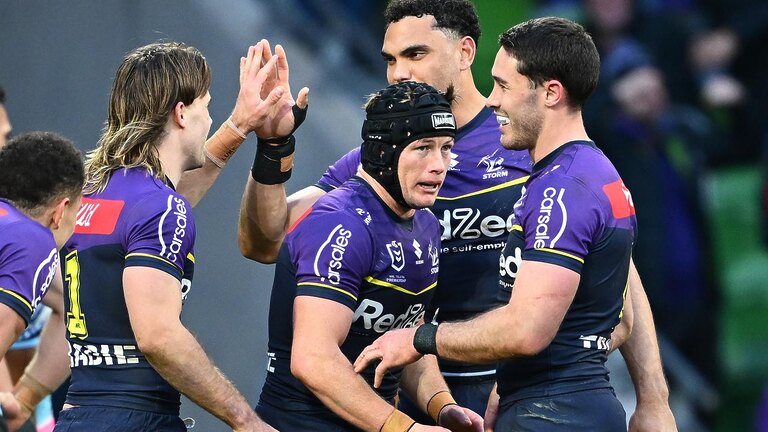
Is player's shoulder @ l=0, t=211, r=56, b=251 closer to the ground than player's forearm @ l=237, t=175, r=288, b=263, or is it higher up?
higher up

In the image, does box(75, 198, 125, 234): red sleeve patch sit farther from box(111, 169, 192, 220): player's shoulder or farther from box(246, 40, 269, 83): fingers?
box(246, 40, 269, 83): fingers

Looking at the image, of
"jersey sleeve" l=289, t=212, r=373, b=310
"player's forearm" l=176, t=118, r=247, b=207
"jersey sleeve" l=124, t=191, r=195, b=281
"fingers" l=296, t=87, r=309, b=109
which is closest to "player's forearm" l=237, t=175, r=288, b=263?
"player's forearm" l=176, t=118, r=247, b=207

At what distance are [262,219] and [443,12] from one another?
46.2 inches

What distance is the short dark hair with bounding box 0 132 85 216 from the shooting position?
151 inches

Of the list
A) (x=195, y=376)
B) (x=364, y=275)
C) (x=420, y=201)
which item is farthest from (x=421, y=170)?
(x=195, y=376)

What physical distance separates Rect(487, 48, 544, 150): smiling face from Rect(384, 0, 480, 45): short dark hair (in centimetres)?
97

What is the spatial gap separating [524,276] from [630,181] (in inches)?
193

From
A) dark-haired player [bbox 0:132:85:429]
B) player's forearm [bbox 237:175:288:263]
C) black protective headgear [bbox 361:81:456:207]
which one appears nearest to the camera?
dark-haired player [bbox 0:132:85:429]

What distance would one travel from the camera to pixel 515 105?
3.81m

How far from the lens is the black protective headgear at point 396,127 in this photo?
12.7 feet

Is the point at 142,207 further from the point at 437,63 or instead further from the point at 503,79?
the point at 437,63

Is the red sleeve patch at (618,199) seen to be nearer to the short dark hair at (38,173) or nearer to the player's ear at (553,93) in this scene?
the player's ear at (553,93)

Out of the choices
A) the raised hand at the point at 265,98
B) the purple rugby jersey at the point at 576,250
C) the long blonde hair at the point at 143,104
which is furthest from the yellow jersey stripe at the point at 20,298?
the purple rugby jersey at the point at 576,250

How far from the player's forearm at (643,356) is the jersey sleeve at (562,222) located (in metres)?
0.83
